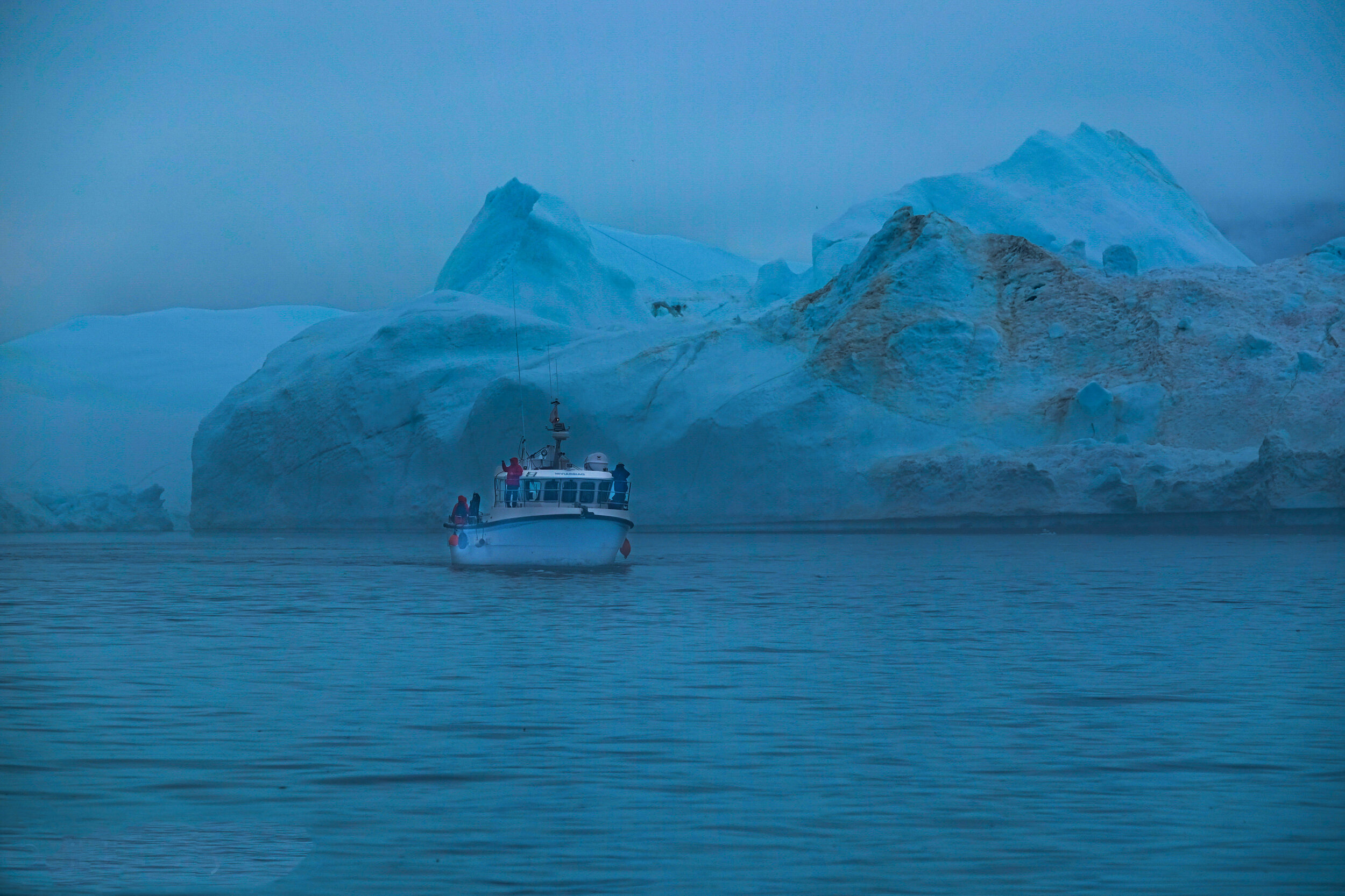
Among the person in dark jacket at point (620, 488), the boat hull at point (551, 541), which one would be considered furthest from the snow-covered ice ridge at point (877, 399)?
the boat hull at point (551, 541)

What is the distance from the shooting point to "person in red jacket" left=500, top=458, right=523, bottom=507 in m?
28.5

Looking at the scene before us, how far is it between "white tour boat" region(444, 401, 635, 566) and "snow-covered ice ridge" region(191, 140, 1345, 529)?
55.4ft

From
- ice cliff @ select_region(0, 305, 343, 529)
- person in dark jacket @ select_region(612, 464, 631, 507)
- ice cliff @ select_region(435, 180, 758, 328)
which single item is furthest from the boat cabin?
ice cliff @ select_region(0, 305, 343, 529)

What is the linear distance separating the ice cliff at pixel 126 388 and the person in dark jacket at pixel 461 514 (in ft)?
163

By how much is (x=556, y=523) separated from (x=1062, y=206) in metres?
38.4

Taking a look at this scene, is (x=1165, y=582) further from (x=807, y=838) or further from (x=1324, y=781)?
(x=807, y=838)

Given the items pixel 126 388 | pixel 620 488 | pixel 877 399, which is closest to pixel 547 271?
pixel 877 399

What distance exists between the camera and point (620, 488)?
95.4 ft

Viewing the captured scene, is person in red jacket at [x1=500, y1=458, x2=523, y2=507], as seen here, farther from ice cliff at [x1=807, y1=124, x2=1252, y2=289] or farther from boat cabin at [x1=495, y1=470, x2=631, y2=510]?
ice cliff at [x1=807, y1=124, x2=1252, y2=289]

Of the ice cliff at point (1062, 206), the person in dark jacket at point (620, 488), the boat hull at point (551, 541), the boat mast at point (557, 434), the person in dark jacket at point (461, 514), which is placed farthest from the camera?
the ice cliff at point (1062, 206)

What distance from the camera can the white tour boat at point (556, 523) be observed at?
1080 inches

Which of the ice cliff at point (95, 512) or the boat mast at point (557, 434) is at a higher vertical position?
the boat mast at point (557, 434)

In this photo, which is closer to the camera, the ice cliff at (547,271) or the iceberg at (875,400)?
the iceberg at (875,400)

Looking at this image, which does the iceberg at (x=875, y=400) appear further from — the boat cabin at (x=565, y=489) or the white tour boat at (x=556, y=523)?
the boat cabin at (x=565, y=489)
